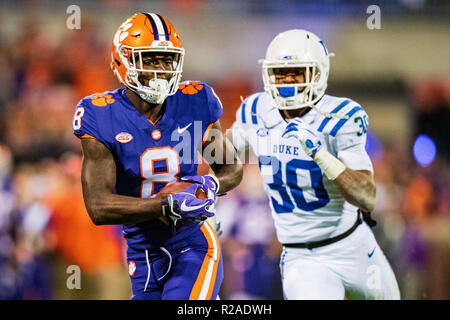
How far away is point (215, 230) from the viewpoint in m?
3.44

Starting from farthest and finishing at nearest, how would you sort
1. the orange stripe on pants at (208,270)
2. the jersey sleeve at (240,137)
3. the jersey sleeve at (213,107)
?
the jersey sleeve at (240,137), the jersey sleeve at (213,107), the orange stripe on pants at (208,270)

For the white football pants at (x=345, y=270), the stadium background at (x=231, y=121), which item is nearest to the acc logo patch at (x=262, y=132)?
the white football pants at (x=345, y=270)

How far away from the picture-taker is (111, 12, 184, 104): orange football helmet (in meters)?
3.07

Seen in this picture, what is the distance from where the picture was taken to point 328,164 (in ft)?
10.3

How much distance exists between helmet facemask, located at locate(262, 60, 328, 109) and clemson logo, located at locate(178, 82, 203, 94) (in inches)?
15.0

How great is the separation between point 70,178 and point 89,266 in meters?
0.98

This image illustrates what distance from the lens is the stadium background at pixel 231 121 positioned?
6.18 m

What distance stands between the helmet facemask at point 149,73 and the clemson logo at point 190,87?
0.13 m

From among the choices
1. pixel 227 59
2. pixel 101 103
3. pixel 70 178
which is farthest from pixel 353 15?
pixel 101 103

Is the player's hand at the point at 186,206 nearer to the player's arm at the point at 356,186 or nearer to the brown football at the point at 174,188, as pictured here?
the brown football at the point at 174,188

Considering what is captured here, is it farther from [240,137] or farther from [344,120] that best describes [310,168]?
[240,137]

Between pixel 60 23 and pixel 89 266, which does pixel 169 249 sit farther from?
pixel 60 23

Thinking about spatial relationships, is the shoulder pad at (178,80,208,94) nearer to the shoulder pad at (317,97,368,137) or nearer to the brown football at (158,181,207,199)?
the brown football at (158,181,207,199)

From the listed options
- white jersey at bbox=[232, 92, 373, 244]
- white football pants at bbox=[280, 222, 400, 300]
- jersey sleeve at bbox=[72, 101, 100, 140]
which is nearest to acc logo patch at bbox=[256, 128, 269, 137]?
white jersey at bbox=[232, 92, 373, 244]
